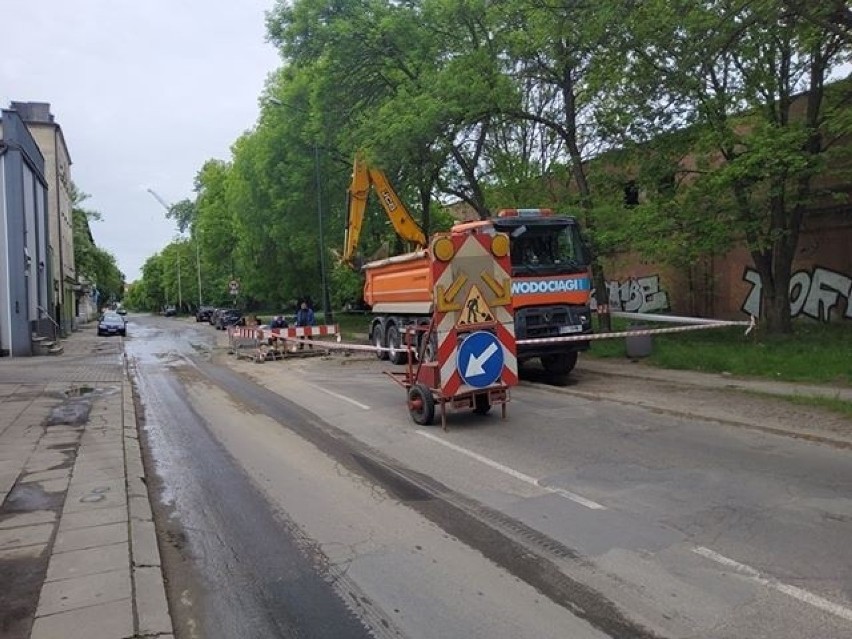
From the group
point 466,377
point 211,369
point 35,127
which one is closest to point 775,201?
point 466,377

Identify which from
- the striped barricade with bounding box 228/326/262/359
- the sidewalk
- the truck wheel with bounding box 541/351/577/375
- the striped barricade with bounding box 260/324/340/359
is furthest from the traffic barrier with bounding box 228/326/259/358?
the sidewalk

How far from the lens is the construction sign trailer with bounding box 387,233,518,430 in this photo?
970 centimetres

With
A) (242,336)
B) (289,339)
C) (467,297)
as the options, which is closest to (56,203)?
(242,336)

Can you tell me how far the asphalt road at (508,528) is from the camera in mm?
4188

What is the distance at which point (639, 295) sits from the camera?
30.0 m

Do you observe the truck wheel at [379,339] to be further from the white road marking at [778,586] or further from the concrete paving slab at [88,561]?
the white road marking at [778,586]

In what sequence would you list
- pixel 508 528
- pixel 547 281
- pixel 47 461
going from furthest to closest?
pixel 547 281
pixel 47 461
pixel 508 528

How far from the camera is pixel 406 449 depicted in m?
8.71

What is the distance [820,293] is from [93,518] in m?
21.3

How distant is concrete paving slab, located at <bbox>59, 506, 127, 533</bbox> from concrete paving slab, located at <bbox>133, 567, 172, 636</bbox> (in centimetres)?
113

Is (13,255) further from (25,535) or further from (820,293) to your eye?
(820,293)

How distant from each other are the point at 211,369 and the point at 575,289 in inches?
415

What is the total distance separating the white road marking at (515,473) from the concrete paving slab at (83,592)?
366 centimetres

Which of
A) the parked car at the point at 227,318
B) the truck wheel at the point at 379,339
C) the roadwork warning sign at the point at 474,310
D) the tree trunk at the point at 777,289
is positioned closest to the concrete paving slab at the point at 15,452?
the roadwork warning sign at the point at 474,310
